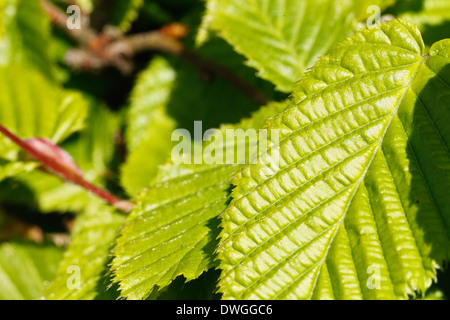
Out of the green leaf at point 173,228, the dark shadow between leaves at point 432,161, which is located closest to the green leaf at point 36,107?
the green leaf at point 173,228

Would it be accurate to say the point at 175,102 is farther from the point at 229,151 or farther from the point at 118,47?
the point at 229,151

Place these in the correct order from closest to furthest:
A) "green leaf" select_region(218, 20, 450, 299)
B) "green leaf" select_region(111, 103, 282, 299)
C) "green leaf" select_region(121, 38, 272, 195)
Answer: "green leaf" select_region(218, 20, 450, 299)
"green leaf" select_region(111, 103, 282, 299)
"green leaf" select_region(121, 38, 272, 195)

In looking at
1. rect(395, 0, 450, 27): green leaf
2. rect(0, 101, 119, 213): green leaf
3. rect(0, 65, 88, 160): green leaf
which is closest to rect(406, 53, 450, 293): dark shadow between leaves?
rect(395, 0, 450, 27): green leaf

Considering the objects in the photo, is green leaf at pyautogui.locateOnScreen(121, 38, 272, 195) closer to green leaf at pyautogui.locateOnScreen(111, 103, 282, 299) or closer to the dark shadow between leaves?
green leaf at pyautogui.locateOnScreen(111, 103, 282, 299)

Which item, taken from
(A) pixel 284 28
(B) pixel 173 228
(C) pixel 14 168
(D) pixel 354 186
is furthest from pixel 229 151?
(C) pixel 14 168

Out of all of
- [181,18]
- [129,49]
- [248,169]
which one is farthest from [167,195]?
[181,18]

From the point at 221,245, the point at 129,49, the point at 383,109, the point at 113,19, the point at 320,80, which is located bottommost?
the point at 221,245

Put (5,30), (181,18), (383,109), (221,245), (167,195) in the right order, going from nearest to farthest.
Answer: (221,245)
(383,109)
(167,195)
(5,30)
(181,18)

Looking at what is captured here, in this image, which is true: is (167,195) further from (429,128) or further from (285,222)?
(429,128)
